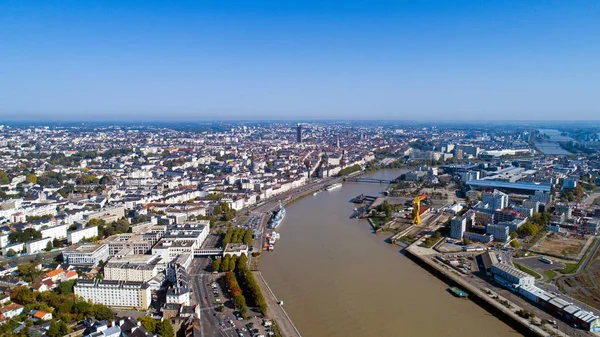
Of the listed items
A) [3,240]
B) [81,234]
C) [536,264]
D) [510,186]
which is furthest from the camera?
[510,186]

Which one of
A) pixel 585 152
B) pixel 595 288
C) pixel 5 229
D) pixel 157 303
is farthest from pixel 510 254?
pixel 585 152

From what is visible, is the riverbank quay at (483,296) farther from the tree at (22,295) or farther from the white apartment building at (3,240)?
the white apartment building at (3,240)

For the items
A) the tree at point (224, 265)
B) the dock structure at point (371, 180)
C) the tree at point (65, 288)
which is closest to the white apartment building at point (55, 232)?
the tree at point (65, 288)

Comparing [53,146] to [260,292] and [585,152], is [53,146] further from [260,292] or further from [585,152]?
[585,152]

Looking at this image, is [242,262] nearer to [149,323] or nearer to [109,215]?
[149,323]

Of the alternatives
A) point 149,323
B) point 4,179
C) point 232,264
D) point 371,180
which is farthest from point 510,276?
point 4,179

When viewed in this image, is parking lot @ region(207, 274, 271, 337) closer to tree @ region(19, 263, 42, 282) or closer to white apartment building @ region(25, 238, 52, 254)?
tree @ region(19, 263, 42, 282)
